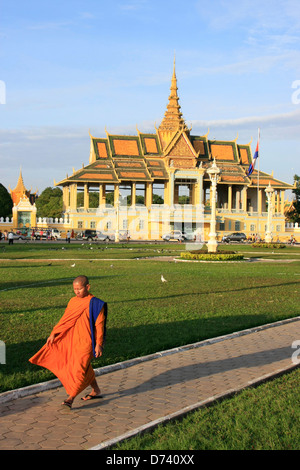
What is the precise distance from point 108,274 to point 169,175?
56.1 m

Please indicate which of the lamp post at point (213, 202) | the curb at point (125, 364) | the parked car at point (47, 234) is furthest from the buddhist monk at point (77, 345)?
the parked car at point (47, 234)

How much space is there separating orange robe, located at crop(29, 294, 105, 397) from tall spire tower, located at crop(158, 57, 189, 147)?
73.9 meters

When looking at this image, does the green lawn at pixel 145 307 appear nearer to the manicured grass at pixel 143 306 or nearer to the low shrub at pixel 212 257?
the manicured grass at pixel 143 306

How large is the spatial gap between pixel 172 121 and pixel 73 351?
76892mm

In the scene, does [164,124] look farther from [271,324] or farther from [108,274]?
[271,324]

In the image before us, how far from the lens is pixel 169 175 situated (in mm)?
75875

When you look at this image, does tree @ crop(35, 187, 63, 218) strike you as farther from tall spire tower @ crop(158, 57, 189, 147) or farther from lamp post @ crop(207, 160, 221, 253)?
lamp post @ crop(207, 160, 221, 253)

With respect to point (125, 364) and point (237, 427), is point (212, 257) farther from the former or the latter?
point (237, 427)

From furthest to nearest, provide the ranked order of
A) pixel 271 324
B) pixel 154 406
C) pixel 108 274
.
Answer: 1. pixel 108 274
2. pixel 271 324
3. pixel 154 406

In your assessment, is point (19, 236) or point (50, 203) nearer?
point (19, 236)

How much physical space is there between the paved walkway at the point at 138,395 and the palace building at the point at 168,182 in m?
61.7

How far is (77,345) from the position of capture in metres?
5.89

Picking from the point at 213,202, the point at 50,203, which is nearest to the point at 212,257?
the point at 213,202
